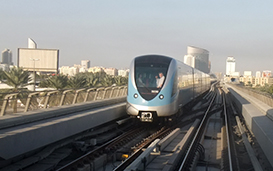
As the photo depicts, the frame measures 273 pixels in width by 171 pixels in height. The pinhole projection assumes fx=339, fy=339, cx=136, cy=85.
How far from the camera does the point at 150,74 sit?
562 inches

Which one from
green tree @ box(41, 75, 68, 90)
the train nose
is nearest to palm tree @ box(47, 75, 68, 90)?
green tree @ box(41, 75, 68, 90)

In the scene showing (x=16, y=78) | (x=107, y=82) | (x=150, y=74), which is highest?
(x=150, y=74)

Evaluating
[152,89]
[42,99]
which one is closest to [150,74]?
[152,89]

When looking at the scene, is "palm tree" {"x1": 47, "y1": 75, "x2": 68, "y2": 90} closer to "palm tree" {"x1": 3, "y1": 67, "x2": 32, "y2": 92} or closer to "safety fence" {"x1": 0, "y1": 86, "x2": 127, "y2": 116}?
"palm tree" {"x1": 3, "y1": 67, "x2": 32, "y2": 92}

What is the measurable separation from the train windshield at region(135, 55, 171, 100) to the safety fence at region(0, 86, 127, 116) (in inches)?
109

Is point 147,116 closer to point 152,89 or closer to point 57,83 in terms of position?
point 152,89

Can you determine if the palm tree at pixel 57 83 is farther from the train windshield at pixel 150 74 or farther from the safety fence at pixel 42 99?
the train windshield at pixel 150 74

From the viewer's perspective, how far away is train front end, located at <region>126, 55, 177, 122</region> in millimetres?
13875

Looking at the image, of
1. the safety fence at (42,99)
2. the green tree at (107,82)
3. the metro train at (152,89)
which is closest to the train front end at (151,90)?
the metro train at (152,89)

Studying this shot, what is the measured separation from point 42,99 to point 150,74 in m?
4.76

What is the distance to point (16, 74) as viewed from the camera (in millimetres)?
30062

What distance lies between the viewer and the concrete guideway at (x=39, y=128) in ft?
25.2

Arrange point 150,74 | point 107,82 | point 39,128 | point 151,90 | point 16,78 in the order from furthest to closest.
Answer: point 107,82, point 16,78, point 150,74, point 151,90, point 39,128

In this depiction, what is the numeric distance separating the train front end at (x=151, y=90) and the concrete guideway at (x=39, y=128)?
1.54 metres
